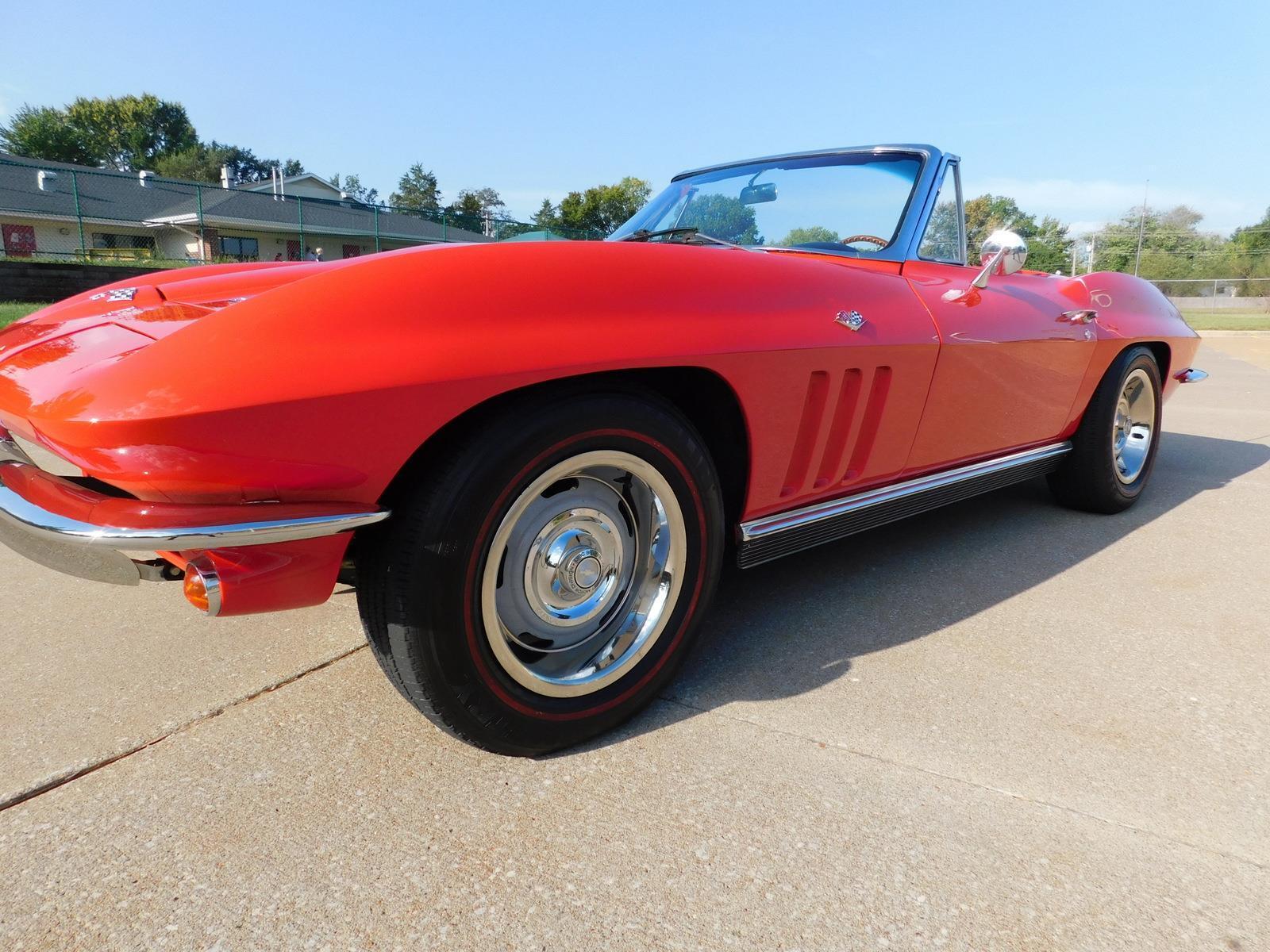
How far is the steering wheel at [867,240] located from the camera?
8.76 feet

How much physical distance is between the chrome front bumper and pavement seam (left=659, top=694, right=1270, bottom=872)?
949 mm

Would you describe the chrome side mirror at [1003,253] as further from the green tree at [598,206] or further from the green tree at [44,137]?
the green tree at [44,137]

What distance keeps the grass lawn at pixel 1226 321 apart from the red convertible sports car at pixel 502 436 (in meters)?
17.1

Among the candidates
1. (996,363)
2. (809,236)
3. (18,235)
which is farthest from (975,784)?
(18,235)

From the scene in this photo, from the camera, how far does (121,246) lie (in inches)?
699

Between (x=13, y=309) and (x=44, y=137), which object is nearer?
(x=13, y=309)

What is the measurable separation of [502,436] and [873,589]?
1661 millimetres

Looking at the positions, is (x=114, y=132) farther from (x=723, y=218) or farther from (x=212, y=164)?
(x=723, y=218)

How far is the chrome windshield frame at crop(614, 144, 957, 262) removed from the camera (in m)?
2.64

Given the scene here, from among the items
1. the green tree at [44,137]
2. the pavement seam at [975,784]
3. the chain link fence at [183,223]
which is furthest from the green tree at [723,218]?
the green tree at [44,137]

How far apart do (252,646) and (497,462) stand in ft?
3.85

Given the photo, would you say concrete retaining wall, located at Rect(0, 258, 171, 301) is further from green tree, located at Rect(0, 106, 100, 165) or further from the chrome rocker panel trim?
green tree, located at Rect(0, 106, 100, 165)

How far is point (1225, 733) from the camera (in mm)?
1907

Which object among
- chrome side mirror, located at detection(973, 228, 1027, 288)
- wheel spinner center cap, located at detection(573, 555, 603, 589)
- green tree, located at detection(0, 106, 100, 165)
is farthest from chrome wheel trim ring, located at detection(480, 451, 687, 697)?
A: green tree, located at detection(0, 106, 100, 165)
